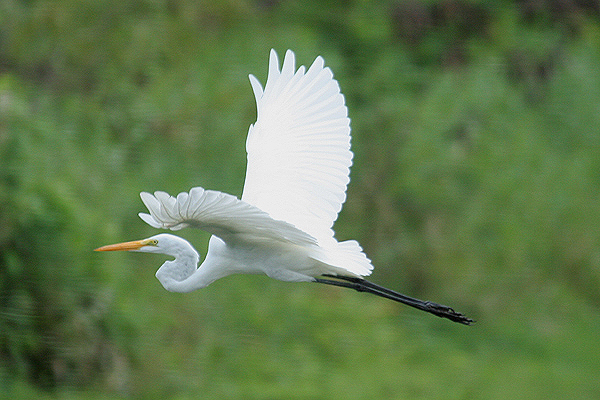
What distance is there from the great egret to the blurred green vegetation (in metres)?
1.72

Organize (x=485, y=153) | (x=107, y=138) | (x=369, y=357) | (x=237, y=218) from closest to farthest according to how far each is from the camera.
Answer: (x=237, y=218) → (x=369, y=357) → (x=107, y=138) → (x=485, y=153)

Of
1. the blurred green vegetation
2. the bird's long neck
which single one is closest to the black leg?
the bird's long neck

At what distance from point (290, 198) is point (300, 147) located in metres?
0.26

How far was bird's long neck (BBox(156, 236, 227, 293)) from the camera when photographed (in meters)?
4.20

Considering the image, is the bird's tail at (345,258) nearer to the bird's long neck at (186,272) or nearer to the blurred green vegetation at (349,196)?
the bird's long neck at (186,272)

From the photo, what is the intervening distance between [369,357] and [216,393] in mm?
1117

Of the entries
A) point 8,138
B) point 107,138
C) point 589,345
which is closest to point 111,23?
point 107,138

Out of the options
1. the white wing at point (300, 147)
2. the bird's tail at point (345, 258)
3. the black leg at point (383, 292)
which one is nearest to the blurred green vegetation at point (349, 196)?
the black leg at point (383, 292)

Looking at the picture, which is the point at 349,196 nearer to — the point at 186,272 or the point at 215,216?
the point at 186,272

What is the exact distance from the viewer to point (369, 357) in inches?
257

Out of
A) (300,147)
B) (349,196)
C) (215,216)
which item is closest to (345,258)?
(300,147)

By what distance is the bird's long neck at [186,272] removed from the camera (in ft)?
13.8

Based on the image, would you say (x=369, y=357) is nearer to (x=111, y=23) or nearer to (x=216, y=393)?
(x=216, y=393)

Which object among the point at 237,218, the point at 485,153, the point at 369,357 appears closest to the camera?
the point at 237,218
